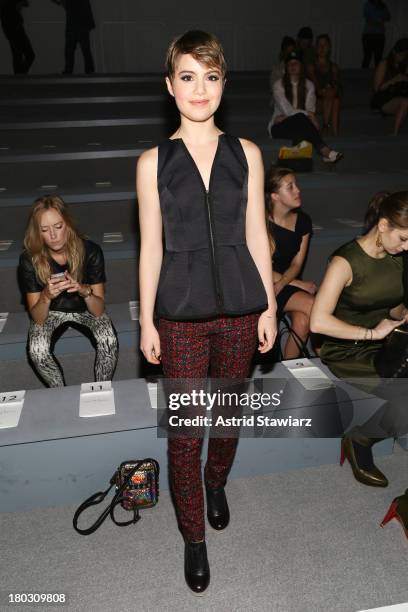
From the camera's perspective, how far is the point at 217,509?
1866 mm

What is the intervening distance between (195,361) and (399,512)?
98cm

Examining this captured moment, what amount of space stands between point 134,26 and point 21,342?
8.04 metres

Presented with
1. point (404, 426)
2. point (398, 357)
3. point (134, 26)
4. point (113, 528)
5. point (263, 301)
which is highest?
point (134, 26)

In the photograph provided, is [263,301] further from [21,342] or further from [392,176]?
[392,176]

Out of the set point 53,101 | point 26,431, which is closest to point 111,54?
point 53,101

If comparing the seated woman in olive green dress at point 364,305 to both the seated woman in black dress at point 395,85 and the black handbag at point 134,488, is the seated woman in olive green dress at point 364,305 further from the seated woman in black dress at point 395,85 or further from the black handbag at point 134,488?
the seated woman in black dress at point 395,85

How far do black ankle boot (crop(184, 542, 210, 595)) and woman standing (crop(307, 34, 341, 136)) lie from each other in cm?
508

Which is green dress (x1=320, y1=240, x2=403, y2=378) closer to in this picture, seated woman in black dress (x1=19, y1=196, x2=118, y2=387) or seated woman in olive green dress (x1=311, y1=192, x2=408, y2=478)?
seated woman in olive green dress (x1=311, y1=192, x2=408, y2=478)

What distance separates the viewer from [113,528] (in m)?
1.89

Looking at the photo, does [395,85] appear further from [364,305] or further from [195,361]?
[195,361]

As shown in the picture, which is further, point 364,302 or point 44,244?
point 44,244

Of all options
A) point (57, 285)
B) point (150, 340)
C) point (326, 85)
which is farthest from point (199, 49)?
point (326, 85)

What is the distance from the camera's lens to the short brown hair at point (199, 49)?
3.98ft

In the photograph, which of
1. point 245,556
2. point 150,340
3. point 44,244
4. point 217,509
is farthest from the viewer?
point 44,244
